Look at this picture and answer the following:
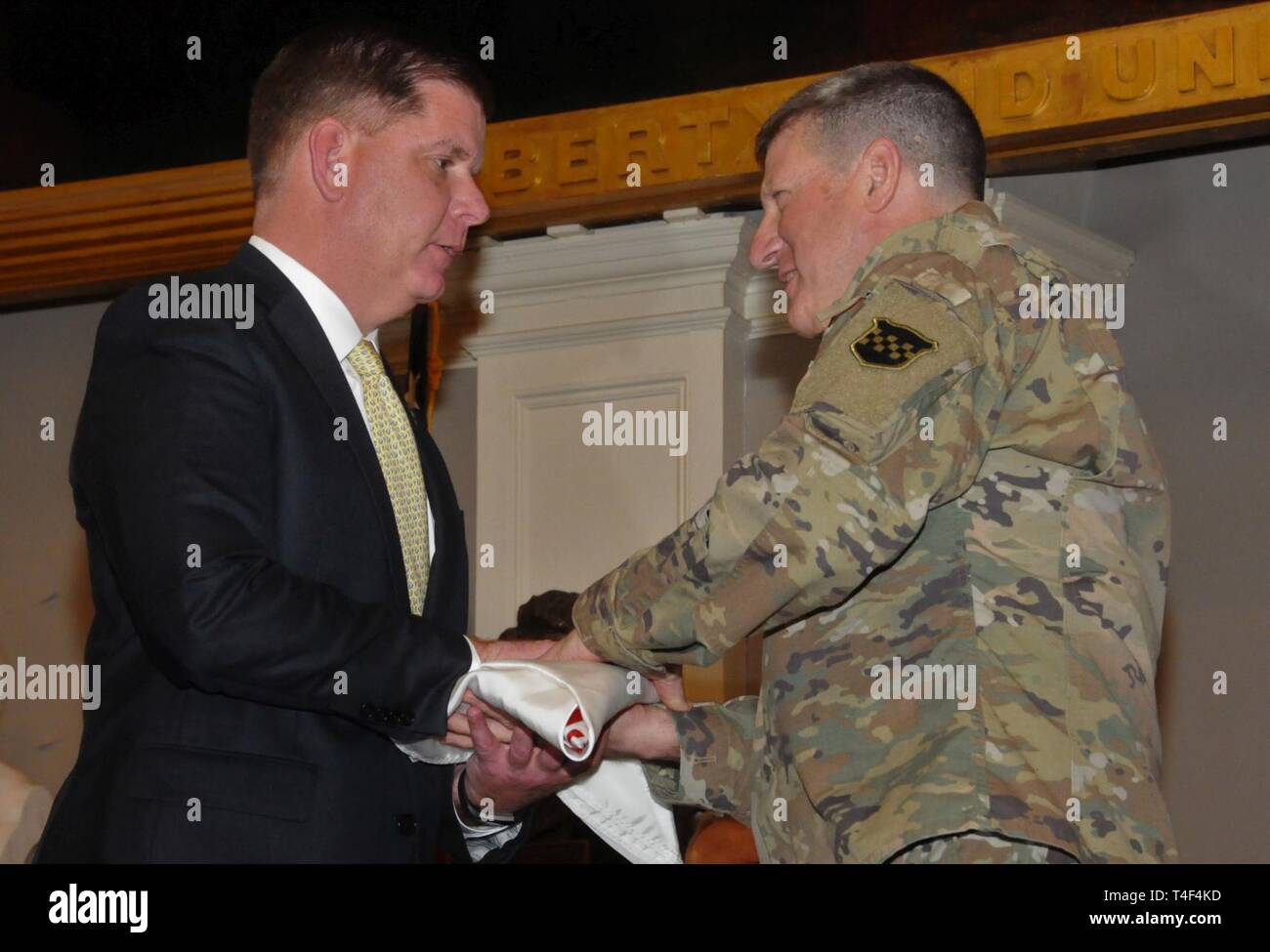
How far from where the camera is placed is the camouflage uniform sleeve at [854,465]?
6.42 ft

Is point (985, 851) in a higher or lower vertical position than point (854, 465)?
lower

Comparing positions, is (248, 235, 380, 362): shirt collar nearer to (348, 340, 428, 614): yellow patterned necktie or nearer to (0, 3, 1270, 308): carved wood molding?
(348, 340, 428, 614): yellow patterned necktie

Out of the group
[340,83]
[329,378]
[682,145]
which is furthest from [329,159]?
[682,145]

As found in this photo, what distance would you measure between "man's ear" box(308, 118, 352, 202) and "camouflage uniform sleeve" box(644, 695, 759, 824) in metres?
0.84

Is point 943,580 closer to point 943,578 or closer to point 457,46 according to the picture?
point 943,578

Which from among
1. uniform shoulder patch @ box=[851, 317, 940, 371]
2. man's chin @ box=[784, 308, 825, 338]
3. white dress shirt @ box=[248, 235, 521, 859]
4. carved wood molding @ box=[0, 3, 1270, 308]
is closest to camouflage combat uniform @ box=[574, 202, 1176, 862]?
uniform shoulder patch @ box=[851, 317, 940, 371]

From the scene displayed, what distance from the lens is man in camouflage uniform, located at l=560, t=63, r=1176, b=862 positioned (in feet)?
6.34

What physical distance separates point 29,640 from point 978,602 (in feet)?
13.1

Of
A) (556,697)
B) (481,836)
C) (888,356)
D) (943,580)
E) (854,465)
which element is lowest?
(481,836)

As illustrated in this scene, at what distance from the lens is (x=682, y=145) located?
457 centimetres

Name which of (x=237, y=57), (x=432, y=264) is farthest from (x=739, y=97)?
(x=432, y=264)

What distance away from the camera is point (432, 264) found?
8.08ft

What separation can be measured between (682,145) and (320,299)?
2.37 metres

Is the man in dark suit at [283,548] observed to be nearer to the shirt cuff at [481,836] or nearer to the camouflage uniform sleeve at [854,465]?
the shirt cuff at [481,836]
